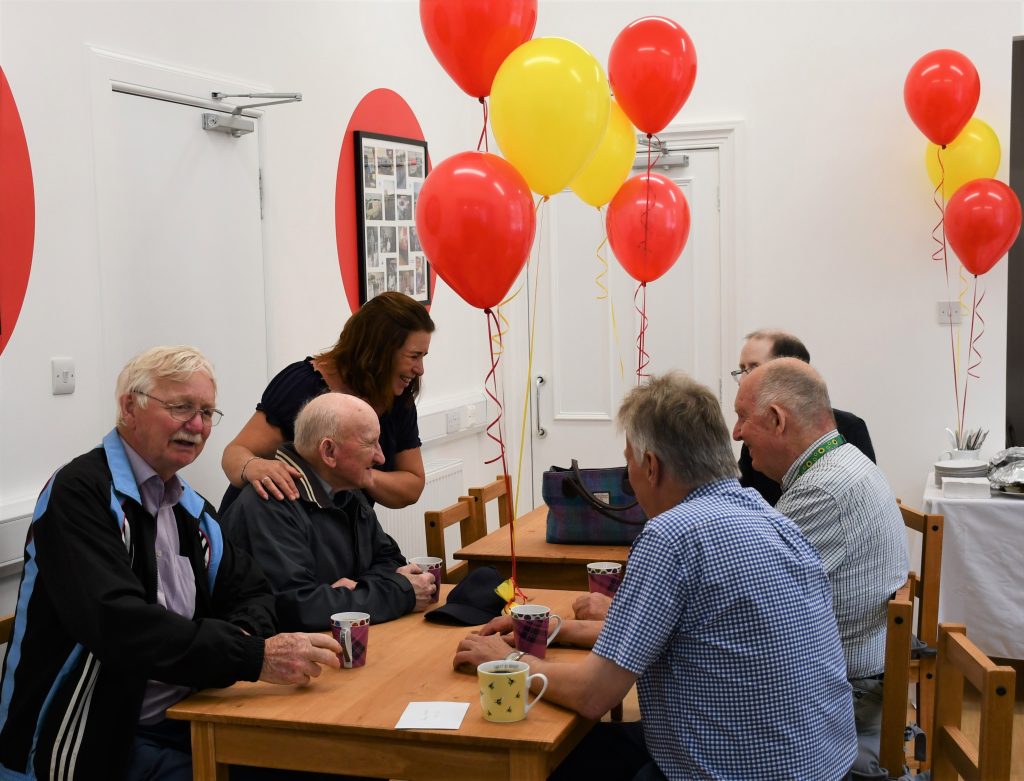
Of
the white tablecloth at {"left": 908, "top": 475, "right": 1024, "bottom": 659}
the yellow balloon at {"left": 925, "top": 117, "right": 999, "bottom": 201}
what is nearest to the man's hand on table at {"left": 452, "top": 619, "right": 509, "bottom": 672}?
the white tablecloth at {"left": 908, "top": 475, "right": 1024, "bottom": 659}

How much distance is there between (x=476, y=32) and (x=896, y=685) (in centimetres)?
183

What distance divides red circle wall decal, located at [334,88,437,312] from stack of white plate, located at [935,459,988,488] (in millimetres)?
2427

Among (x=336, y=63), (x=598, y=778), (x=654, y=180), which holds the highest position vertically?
(x=336, y=63)

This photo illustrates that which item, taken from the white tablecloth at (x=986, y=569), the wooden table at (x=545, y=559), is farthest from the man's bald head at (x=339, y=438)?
the white tablecloth at (x=986, y=569)

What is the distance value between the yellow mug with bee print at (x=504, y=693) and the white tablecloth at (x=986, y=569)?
2686 millimetres

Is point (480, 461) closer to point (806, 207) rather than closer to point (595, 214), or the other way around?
point (595, 214)

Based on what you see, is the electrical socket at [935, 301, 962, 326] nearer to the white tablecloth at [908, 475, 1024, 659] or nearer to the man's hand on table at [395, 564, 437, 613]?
the white tablecloth at [908, 475, 1024, 659]

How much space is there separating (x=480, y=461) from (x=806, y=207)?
2.07 metres

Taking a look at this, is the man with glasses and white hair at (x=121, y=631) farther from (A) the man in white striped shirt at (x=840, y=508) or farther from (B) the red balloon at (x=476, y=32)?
(B) the red balloon at (x=476, y=32)

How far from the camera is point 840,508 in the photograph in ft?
7.52

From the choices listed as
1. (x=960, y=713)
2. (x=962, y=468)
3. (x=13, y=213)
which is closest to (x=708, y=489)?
(x=960, y=713)

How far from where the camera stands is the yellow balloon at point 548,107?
8.96 feet

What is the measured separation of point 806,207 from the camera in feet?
17.5

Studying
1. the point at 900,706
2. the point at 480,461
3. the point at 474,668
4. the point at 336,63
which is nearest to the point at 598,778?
the point at 474,668
